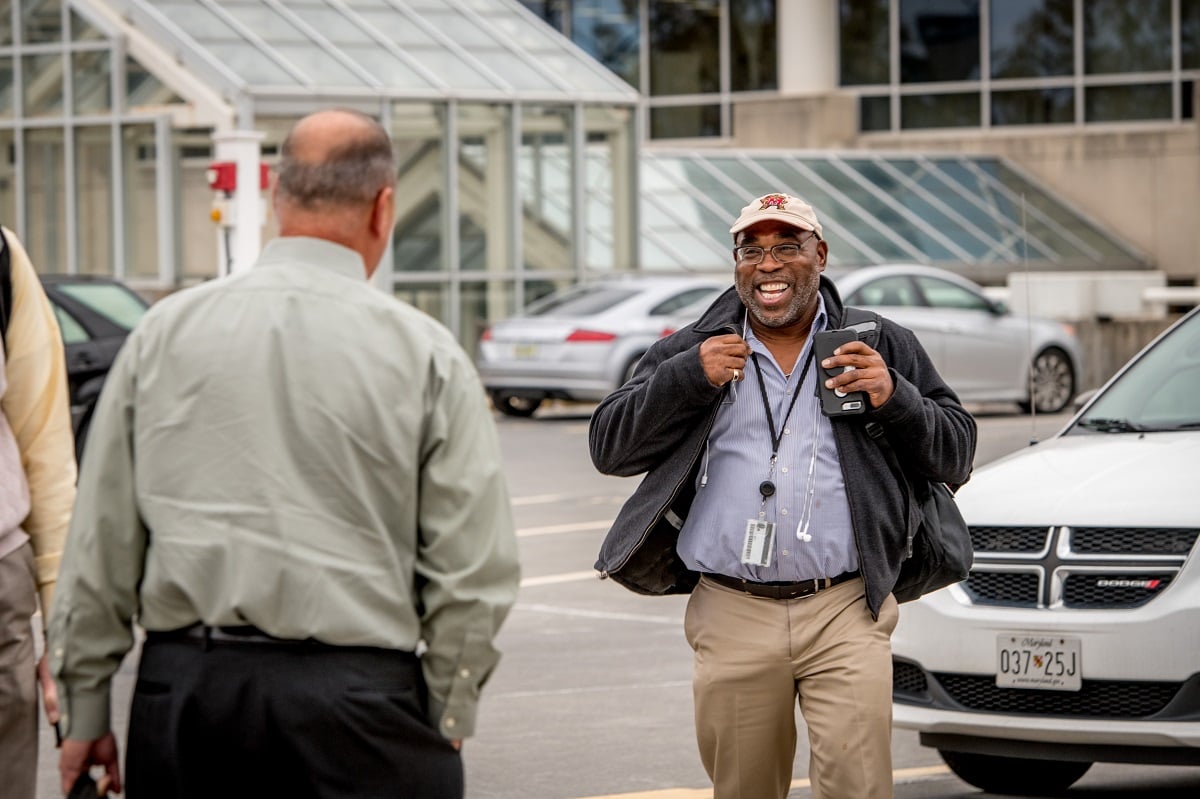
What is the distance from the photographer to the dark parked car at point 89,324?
15156mm

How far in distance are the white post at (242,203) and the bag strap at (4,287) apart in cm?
1434

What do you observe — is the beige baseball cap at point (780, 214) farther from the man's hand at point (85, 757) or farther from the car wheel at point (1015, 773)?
the car wheel at point (1015, 773)

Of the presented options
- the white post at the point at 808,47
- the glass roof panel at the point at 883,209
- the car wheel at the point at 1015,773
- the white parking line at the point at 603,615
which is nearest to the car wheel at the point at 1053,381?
the glass roof panel at the point at 883,209

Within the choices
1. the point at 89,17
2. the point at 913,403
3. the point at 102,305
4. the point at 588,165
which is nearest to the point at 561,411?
the point at 588,165

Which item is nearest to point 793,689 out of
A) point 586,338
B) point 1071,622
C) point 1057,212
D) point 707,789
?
point 1071,622

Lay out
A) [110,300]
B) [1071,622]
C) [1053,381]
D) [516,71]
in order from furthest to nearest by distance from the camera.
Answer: [516,71], [1053,381], [110,300], [1071,622]

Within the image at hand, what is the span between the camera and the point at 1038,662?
671 centimetres

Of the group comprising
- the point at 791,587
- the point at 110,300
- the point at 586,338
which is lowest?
the point at 791,587

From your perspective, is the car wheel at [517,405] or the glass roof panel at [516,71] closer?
the car wheel at [517,405]

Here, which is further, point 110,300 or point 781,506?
point 110,300

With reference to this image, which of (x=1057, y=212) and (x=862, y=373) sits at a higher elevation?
(x=1057, y=212)

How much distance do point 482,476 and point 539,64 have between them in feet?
83.2

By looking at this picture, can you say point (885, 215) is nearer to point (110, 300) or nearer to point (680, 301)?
point (680, 301)

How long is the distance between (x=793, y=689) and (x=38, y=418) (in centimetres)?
181
